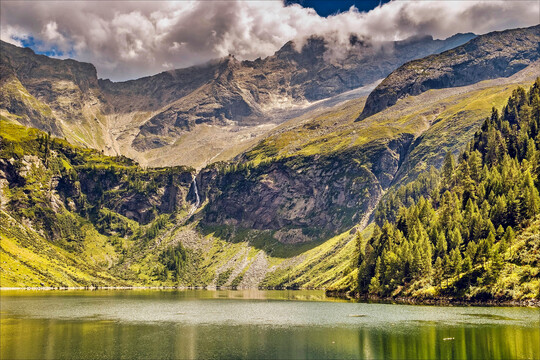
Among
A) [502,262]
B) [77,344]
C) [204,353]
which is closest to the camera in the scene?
[204,353]

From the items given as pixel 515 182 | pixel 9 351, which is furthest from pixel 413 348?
pixel 515 182

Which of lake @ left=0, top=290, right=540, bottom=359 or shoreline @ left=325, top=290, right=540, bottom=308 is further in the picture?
shoreline @ left=325, top=290, right=540, bottom=308

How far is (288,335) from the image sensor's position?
112062mm

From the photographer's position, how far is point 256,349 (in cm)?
9412

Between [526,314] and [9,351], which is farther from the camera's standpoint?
[526,314]

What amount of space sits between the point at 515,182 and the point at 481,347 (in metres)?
125

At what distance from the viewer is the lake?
3455 inches

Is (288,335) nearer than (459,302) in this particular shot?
Yes

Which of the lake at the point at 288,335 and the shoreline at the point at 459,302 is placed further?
the shoreline at the point at 459,302

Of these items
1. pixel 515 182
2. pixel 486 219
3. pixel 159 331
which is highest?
pixel 515 182

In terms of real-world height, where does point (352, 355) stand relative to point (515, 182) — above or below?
below

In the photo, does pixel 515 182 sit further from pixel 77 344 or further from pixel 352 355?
pixel 77 344

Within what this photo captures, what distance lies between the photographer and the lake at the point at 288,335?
288 ft

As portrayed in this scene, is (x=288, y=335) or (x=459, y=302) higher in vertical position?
(x=459, y=302)
